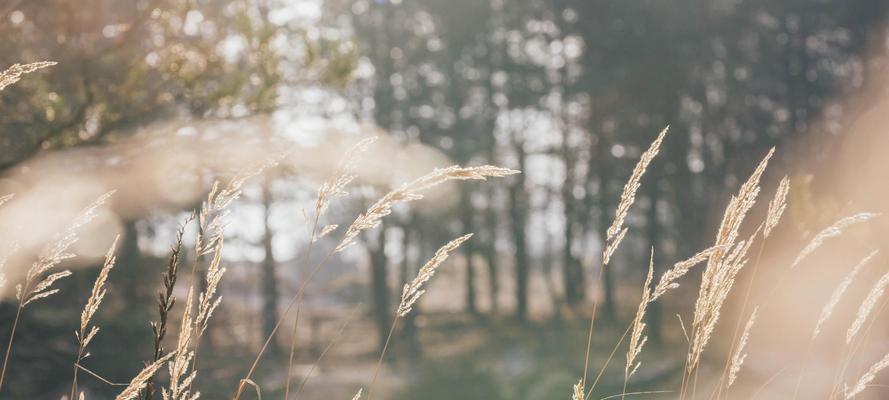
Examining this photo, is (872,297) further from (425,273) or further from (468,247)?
(468,247)

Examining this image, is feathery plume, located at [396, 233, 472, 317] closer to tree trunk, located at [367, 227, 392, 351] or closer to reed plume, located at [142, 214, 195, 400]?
reed plume, located at [142, 214, 195, 400]

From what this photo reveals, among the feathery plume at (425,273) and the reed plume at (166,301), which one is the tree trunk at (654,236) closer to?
the feathery plume at (425,273)

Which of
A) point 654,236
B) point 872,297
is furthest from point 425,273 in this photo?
point 654,236

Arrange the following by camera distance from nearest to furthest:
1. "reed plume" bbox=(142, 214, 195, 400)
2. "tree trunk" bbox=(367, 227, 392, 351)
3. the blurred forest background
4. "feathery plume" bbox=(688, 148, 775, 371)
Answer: "reed plume" bbox=(142, 214, 195, 400) → "feathery plume" bbox=(688, 148, 775, 371) → the blurred forest background → "tree trunk" bbox=(367, 227, 392, 351)

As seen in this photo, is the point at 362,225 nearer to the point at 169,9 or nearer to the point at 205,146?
the point at 169,9

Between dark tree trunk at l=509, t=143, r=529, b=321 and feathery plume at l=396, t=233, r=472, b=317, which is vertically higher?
feathery plume at l=396, t=233, r=472, b=317

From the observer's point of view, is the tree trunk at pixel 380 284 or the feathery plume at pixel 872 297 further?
the tree trunk at pixel 380 284

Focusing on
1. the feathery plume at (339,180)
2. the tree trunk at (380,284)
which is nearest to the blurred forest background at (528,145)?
the tree trunk at (380,284)

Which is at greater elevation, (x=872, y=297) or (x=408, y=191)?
(x=408, y=191)

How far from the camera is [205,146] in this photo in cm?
686

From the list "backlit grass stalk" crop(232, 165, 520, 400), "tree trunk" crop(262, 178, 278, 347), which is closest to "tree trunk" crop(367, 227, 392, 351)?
"tree trunk" crop(262, 178, 278, 347)

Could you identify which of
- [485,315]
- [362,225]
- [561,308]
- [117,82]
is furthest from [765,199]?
[362,225]

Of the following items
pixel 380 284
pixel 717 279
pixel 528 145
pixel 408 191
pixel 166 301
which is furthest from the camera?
pixel 528 145

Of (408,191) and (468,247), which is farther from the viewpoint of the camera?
(468,247)
